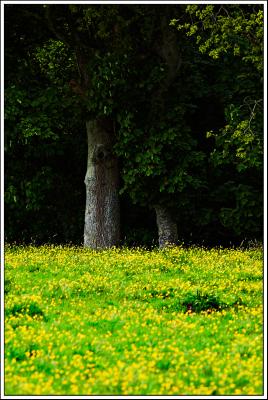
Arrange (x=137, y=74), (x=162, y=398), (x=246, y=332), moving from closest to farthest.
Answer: (x=162, y=398), (x=246, y=332), (x=137, y=74)

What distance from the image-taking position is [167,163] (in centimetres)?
2758

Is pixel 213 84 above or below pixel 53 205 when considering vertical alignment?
above

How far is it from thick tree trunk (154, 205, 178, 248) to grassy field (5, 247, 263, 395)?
6721mm

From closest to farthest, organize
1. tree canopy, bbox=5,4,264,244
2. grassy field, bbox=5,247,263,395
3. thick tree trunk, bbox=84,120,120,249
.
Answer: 1. grassy field, bbox=5,247,263,395
2. tree canopy, bbox=5,4,264,244
3. thick tree trunk, bbox=84,120,120,249

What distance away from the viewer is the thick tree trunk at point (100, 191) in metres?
28.5

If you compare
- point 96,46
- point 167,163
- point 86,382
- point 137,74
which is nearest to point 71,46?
point 96,46

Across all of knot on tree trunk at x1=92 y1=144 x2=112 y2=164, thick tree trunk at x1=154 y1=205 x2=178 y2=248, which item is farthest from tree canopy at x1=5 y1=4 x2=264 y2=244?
knot on tree trunk at x1=92 y1=144 x2=112 y2=164

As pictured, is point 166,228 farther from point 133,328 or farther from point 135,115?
point 133,328

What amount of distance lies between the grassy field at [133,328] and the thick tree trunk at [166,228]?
6.72 m

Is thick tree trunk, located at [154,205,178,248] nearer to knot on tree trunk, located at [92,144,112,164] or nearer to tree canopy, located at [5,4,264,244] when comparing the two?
tree canopy, located at [5,4,264,244]

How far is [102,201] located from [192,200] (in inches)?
141

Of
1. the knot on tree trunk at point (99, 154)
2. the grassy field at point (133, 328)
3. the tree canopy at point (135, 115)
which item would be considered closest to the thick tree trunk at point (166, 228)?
the tree canopy at point (135, 115)

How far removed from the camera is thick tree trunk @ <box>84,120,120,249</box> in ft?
93.7

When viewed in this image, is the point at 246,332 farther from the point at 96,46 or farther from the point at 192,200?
the point at 96,46
